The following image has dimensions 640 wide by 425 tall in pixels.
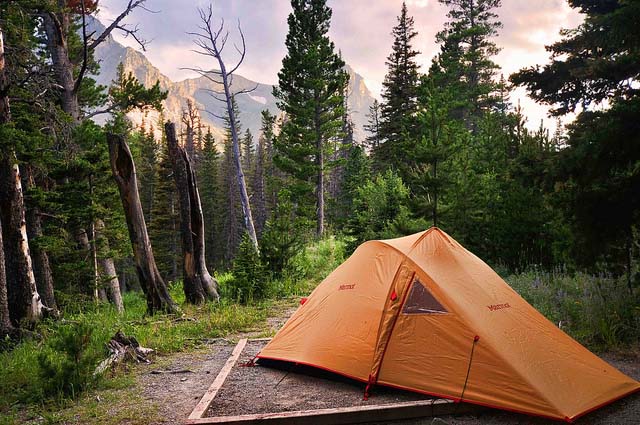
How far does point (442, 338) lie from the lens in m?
4.77

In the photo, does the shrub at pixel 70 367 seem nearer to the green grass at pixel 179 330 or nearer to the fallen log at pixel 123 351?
the green grass at pixel 179 330

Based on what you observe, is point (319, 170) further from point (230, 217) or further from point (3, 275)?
point (230, 217)

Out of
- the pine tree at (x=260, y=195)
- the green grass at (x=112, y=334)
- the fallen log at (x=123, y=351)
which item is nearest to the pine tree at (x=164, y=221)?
the pine tree at (x=260, y=195)

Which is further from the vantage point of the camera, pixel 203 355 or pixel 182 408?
pixel 203 355

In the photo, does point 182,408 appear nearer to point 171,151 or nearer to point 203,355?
point 203,355

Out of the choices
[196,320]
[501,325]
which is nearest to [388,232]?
[196,320]

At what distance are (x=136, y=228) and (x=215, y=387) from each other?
5.60 m

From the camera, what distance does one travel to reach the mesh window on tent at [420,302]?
4965 millimetres

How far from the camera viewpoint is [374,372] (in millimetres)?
4895

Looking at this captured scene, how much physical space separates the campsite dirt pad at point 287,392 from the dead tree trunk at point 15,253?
4.86 metres

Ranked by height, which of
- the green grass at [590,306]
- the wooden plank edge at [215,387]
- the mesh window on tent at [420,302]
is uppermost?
the mesh window on tent at [420,302]

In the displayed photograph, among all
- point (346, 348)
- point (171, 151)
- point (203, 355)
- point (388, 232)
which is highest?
point (171, 151)

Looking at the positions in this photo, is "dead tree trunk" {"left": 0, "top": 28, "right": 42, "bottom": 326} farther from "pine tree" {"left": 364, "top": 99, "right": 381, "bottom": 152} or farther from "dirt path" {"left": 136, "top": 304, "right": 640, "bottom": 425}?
"pine tree" {"left": 364, "top": 99, "right": 381, "bottom": 152}

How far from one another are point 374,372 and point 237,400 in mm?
1568
